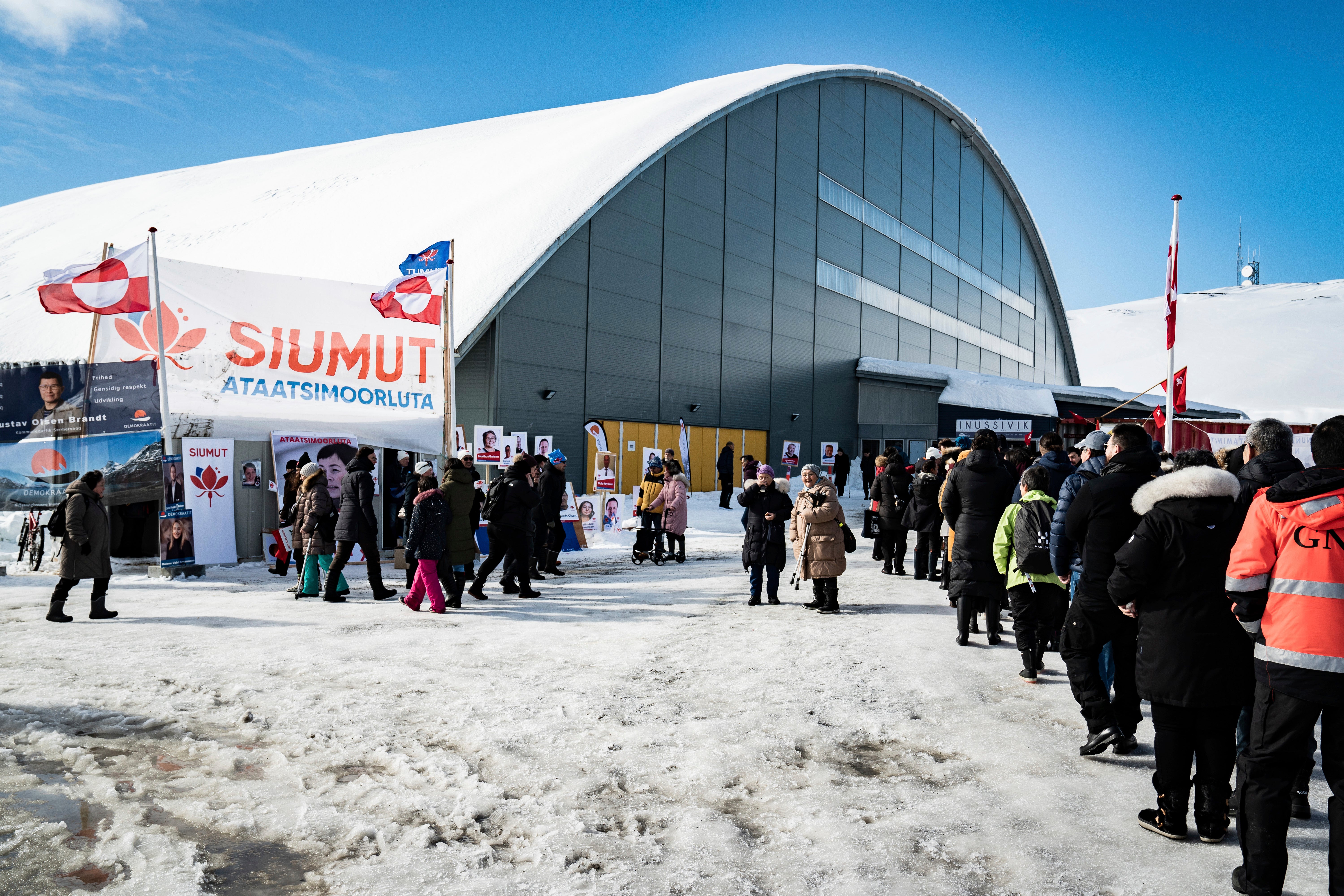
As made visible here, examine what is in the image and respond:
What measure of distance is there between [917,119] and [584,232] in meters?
23.8

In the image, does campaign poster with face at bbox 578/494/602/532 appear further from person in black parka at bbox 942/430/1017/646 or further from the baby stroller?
person in black parka at bbox 942/430/1017/646

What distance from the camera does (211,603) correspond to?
903 cm

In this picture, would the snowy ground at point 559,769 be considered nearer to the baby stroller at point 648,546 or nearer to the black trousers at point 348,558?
the black trousers at point 348,558

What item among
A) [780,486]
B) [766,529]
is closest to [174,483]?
[766,529]

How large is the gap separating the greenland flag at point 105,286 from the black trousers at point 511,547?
6155 mm

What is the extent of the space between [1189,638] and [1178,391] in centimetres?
1171

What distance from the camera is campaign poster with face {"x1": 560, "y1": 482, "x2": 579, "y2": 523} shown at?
14.3 metres

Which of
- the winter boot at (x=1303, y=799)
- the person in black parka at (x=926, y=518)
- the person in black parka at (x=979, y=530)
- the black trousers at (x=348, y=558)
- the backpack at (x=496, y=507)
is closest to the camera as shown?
the winter boot at (x=1303, y=799)

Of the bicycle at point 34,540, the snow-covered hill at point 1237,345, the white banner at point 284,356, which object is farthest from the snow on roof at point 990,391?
the snow-covered hill at point 1237,345

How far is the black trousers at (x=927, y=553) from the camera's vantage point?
36.6 feet

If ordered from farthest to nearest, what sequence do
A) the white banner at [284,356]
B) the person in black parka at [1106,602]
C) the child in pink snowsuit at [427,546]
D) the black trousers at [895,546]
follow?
the white banner at [284,356] < the black trousers at [895,546] < the child in pink snowsuit at [427,546] < the person in black parka at [1106,602]

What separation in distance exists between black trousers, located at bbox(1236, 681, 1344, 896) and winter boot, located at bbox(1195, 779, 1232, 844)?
0.48 m

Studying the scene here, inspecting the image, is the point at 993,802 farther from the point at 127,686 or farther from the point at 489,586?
the point at 489,586

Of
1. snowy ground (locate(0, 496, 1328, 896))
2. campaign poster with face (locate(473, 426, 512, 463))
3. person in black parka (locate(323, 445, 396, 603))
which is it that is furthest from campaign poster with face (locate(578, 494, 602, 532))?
snowy ground (locate(0, 496, 1328, 896))
